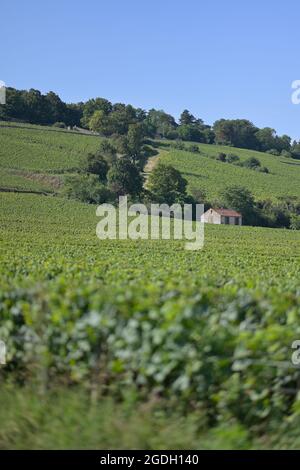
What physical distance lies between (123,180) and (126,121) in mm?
39876

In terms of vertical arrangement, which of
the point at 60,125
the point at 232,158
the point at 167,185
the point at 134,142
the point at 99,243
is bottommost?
the point at 99,243

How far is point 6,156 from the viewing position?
271 feet

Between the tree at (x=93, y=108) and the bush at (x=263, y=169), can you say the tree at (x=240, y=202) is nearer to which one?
the bush at (x=263, y=169)

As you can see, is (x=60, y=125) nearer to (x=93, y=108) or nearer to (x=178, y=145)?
(x=93, y=108)

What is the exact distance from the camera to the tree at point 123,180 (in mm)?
80438

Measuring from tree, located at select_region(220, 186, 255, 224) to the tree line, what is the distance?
112 feet

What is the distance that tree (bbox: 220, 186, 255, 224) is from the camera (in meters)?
81.6

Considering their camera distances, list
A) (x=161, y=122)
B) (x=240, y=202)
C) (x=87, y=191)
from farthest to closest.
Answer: (x=161, y=122) < (x=240, y=202) < (x=87, y=191)

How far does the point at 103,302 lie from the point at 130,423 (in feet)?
3.75

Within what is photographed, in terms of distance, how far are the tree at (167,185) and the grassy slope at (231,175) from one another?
6.45 m

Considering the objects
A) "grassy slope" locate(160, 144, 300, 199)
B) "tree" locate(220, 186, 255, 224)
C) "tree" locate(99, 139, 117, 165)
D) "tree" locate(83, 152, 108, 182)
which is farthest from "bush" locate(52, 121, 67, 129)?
"tree" locate(220, 186, 255, 224)

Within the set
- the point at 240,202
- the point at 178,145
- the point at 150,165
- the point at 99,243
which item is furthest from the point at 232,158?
the point at 99,243

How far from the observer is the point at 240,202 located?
271 ft
